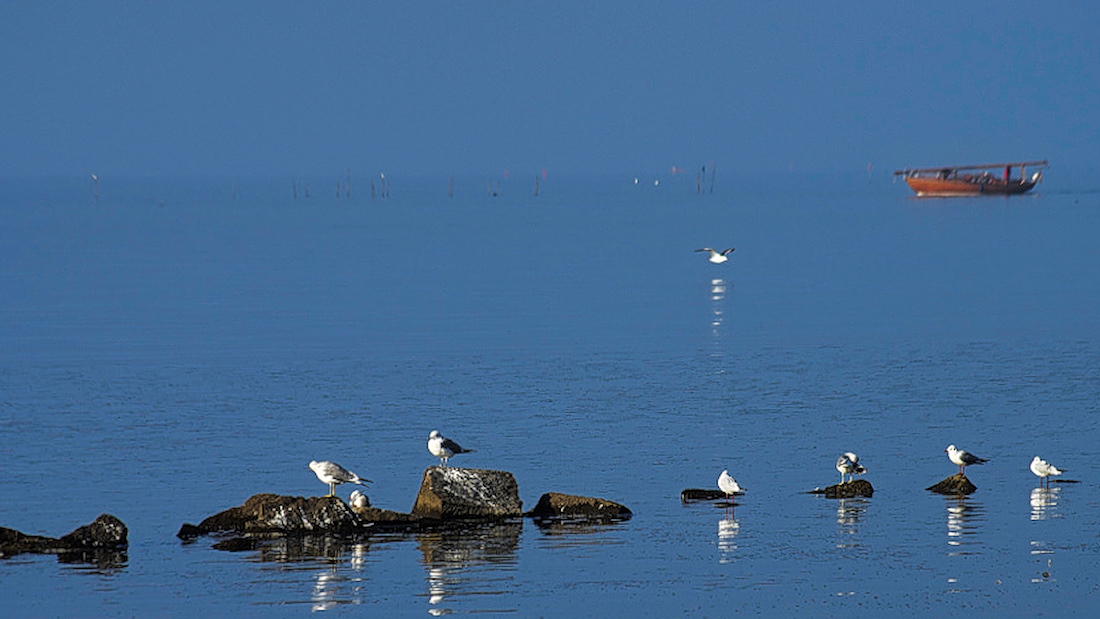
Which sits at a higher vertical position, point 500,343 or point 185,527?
point 500,343

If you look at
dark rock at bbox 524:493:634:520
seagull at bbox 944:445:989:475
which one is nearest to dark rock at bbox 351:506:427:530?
dark rock at bbox 524:493:634:520

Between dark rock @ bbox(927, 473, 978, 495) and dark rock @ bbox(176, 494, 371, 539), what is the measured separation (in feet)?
36.0

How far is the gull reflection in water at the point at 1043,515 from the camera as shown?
25922 millimetres

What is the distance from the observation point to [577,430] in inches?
1602

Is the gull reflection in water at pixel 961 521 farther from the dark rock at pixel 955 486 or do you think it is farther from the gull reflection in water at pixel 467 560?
the gull reflection in water at pixel 467 560

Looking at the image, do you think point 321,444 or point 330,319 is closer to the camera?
point 321,444

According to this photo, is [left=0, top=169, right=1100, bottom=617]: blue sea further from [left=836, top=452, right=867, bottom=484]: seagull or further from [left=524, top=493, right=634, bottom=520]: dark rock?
[left=836, top=452, right=867, bottom=484]: seagull

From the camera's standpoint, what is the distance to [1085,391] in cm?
4675

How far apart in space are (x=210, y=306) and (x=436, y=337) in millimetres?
19161

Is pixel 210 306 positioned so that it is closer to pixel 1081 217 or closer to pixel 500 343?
A: pixel 500 343

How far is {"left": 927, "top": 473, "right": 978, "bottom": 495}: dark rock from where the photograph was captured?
32.4 metres

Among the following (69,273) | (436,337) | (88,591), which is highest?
(69,273)

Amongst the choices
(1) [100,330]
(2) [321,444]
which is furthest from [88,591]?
(1) [100,330]

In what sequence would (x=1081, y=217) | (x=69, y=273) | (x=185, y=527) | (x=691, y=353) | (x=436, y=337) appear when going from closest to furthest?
(x=185, y=527) < (x=691, y=353) < (x=436, y=337) < (x=69, y=273) < (x=1081, y=217)
